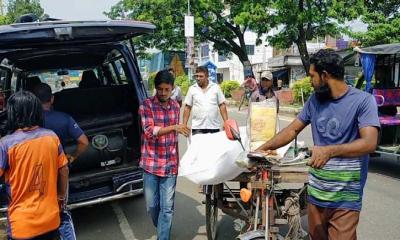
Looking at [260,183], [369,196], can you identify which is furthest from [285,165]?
[369,196]

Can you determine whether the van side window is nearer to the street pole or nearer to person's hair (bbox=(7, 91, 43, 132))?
person's hair (bbox=(7, 91, 43, 132))

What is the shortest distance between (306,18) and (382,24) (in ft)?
14.3

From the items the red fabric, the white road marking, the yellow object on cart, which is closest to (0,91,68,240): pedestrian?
the red fabric

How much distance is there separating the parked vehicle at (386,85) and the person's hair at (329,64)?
213 inches

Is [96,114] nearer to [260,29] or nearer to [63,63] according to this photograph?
[63,63]

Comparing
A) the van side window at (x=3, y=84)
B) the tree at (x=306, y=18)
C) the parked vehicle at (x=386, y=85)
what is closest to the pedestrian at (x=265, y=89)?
the parked vehicle at (x=386, y=85)

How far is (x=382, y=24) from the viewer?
1891 cm

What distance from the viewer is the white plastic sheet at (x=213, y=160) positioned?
374 centimetres

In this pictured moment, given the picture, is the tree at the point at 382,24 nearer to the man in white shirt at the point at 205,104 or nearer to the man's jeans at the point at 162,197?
the man in white shirt at the point at 205,104

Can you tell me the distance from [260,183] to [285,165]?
374 mm

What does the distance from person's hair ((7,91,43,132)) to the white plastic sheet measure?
4.73ft

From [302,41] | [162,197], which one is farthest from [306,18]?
[162,197]

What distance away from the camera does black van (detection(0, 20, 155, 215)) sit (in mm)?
4363

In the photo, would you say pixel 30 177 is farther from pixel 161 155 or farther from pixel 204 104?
pixel 204 104
